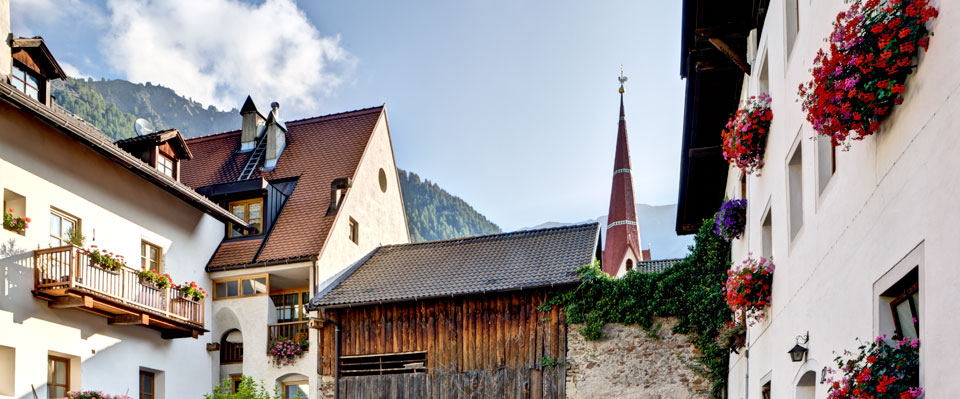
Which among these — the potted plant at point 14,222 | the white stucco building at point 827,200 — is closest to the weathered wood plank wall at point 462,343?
the white stucco building at point 827,200

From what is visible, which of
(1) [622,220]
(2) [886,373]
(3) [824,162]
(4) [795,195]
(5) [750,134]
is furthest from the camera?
(1) [622,220]

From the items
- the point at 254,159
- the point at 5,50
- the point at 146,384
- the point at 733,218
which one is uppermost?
the point at 5,50

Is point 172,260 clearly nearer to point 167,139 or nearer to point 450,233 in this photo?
point 167,139

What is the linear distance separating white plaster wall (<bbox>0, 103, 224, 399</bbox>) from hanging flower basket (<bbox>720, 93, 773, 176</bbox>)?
12.8 meters

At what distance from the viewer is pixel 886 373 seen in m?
5.66

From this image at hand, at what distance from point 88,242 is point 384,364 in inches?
296

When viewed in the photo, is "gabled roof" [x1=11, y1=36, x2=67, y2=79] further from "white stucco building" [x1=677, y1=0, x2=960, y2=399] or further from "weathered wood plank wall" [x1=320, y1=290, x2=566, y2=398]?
"white stucco building" [x1=677, y1=0, x2=960, y2=399]

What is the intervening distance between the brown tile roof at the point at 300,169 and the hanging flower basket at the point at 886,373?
17.7m

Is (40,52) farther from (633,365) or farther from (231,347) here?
(633,365)

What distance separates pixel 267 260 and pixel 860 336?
17927mm

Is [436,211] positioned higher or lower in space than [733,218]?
higher

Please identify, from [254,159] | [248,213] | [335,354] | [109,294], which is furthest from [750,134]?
[254,159]

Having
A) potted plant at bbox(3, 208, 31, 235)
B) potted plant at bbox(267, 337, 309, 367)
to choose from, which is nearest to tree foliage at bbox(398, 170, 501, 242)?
potted plant at bbox(267, 337, 309, 367)

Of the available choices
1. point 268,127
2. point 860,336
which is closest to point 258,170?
point 268,127
